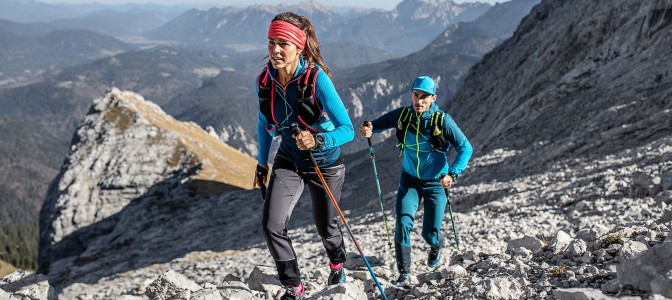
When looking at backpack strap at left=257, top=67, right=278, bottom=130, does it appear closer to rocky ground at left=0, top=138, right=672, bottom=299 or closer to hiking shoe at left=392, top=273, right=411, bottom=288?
rocky ground at left=0, top=138, right=672, bottom=299

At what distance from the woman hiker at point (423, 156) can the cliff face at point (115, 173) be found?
56.0m

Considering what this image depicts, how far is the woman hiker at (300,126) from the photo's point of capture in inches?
243

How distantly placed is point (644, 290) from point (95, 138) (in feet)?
288

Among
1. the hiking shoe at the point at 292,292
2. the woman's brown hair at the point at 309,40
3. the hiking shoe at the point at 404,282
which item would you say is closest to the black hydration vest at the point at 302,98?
the woman's brown hair at the point at 309,40

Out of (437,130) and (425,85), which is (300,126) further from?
(437,130)

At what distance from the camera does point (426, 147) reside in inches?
338

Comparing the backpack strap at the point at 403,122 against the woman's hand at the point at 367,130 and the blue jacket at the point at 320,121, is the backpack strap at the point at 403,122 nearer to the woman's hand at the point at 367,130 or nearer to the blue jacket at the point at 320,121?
the woman's hand at the point at 367,130

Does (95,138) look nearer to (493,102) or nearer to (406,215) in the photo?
(493,102)

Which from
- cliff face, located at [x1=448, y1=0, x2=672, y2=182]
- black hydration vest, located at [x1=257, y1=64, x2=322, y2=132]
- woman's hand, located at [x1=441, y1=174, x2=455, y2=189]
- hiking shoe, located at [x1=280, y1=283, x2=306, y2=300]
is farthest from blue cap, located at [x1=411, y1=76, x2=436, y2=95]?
cliff face, located at [x1=448, y1=0, x2=672, y2=182]

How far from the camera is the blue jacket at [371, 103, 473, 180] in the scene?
8.38 meters

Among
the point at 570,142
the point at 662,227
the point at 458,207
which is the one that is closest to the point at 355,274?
the point at 662,227

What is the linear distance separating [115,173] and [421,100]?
2918 inches

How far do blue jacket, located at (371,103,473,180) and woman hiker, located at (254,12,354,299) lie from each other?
2201 millimetres

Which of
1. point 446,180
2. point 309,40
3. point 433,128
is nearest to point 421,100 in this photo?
point 433,128
